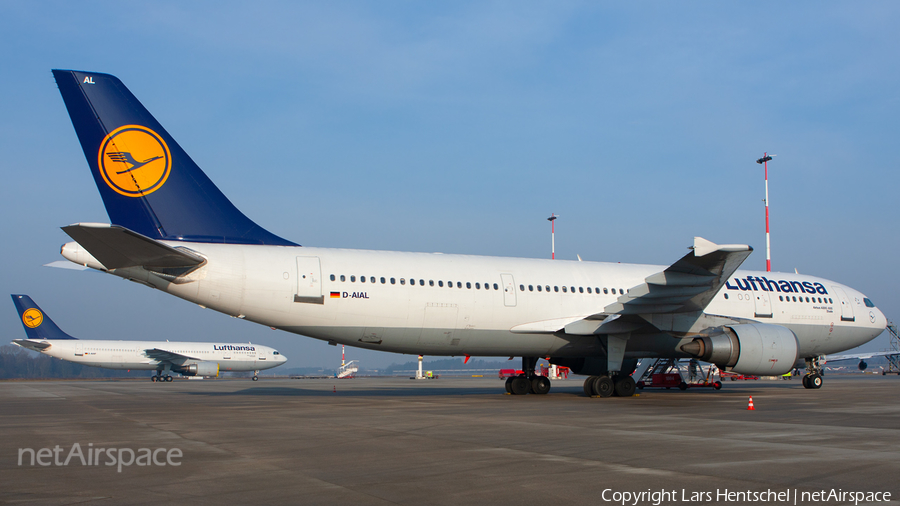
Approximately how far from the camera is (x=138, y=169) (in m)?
14.5

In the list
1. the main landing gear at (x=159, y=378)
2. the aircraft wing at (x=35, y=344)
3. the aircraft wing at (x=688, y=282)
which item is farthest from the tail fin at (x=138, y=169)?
the aircraft wing at (x=35, y=344)

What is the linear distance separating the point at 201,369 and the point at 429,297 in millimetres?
36835

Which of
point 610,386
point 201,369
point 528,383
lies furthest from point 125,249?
point 201,369

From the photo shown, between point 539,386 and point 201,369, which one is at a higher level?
point 539,386

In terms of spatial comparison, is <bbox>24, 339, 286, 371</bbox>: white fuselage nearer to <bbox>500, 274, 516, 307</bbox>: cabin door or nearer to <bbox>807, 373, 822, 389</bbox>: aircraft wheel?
<bbox>500, 274, 516, 307</bbox>: cabin door

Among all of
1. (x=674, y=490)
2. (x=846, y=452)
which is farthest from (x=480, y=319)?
(x=674, y=490)

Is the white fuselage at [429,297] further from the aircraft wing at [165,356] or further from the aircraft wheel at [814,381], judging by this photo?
the aircraft wing at [165,356]

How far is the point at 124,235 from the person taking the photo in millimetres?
12172

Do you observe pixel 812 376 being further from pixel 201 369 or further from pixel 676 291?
pixel 201 369

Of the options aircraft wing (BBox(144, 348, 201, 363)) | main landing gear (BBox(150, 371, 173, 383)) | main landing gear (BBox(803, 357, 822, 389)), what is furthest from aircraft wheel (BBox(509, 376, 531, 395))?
aircraft wing (BBox(144, 348, 201, 363))

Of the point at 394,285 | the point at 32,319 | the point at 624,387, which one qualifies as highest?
the point at 394,285

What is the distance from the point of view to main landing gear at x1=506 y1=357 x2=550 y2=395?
19438 millimetres

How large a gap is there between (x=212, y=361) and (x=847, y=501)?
165ft

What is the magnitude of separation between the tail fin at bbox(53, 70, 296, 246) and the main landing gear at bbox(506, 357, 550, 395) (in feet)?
30.2
